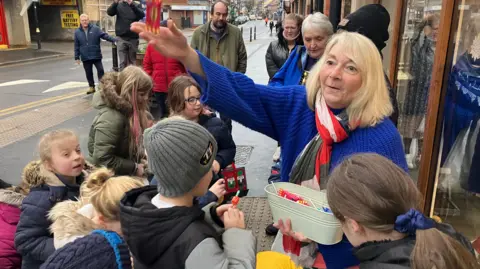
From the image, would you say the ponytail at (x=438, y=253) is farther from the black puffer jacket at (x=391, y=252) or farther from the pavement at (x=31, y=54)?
the pavement at (x=31, y=54)

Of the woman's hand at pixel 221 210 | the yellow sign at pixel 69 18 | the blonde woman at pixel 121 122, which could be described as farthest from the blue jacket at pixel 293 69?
the yellow sign at pixel 69 18

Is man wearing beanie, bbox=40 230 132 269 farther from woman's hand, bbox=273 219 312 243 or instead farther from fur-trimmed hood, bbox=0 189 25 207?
fur-trimmed hood, bbox=0 189 25 207

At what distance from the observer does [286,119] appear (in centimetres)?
212

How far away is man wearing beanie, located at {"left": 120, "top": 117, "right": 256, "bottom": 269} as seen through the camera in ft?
5.20

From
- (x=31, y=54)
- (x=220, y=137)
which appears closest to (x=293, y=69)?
(x=220, y=137)

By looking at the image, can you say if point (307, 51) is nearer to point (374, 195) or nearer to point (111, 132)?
point (111, 132)

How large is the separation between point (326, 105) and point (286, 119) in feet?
0.75

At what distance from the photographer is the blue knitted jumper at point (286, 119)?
1926mm

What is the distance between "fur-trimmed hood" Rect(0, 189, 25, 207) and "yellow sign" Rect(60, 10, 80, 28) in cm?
2802

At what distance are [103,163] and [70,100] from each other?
300 inches

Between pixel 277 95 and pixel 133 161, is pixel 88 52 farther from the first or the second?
pixel 277 95

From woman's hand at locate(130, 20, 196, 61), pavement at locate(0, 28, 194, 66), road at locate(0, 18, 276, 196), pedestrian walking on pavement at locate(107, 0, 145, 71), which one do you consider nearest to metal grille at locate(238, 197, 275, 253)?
road at locate(0, 18, 276, 196)

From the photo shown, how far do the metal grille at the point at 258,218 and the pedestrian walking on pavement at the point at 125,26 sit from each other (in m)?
5.85

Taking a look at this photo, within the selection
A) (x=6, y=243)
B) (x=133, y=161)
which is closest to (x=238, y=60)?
(x=133, y=161)
